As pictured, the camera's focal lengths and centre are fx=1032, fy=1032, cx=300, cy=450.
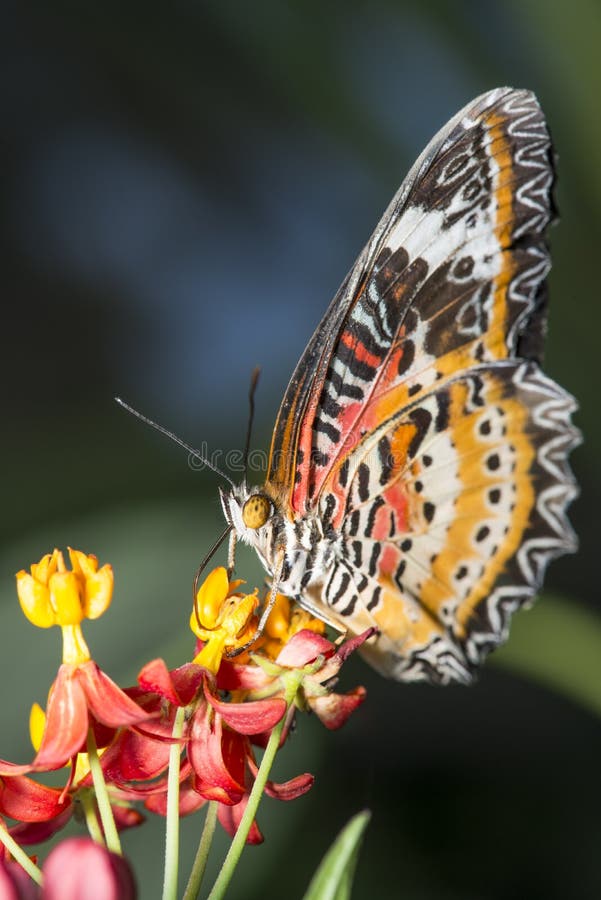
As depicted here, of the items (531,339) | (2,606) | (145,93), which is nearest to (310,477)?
(531,339)

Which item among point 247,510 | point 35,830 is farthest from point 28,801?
point 247,510

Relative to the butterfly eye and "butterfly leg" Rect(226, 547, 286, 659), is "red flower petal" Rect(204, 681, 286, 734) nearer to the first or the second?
"butterfly leg" Rect(226, 547, 286, 659)

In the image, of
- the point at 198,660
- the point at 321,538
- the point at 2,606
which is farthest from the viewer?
the point at 2,606

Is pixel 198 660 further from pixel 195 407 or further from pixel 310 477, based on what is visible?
pixel 195 407

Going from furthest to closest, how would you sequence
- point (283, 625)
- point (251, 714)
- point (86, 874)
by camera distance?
point (283, 625), point (251, 714), point (86, 874)

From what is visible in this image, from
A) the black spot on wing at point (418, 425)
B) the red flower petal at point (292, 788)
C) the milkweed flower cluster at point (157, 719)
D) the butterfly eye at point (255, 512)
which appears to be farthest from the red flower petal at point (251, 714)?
the black spot on wing at point (418, 425)

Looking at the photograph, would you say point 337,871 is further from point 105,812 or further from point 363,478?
point 363,478

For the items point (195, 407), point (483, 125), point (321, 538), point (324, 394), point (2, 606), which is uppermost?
point (483, 125)
